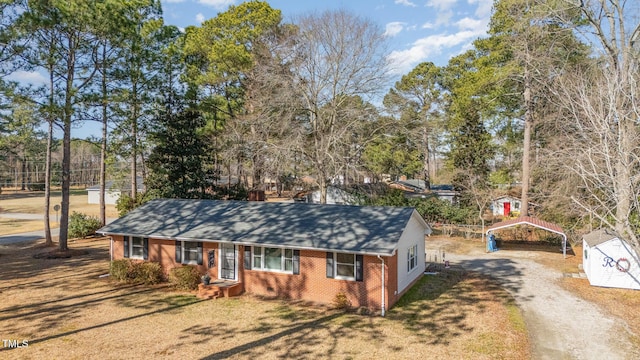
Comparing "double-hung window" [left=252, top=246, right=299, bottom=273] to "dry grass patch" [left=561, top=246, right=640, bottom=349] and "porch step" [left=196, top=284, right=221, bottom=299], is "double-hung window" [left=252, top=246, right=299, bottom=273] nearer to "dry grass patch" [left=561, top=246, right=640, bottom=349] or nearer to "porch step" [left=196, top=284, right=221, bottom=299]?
"porch step" [left=196, top=284, right=221, bottom=299]

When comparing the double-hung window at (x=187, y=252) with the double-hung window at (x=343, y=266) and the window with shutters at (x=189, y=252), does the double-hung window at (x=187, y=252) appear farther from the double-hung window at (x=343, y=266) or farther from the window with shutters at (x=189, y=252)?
the double-hung window at (x=343, y=266)

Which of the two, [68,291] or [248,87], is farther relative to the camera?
[248,87]

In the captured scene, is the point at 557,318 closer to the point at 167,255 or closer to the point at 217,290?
the point at 217,290

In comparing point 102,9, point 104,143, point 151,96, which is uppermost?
point 102,9

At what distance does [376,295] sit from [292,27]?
26.2 m

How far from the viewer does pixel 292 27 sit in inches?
1352

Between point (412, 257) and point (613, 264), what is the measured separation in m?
9.32

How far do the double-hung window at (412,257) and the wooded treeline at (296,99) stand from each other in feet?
29.4

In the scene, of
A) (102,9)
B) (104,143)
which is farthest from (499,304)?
(104,143)

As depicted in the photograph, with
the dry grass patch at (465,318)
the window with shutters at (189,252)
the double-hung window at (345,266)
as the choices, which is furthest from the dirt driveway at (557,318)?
the window with shutters at (189,252)

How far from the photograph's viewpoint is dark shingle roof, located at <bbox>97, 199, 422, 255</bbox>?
633 inches

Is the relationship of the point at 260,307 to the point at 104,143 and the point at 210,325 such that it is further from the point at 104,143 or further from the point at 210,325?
the point at 104,143

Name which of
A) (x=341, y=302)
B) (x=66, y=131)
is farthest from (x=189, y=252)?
(x=66, y=131)

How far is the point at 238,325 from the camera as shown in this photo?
549 inches
